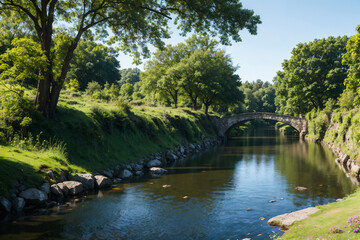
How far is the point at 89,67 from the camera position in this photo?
6731 centimetres

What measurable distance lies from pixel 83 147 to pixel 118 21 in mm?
10267

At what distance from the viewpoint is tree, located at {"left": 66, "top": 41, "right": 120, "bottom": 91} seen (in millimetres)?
66000

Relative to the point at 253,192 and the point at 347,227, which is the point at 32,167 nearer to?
the point at 253,192

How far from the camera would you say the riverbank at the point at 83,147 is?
14242 millimetres

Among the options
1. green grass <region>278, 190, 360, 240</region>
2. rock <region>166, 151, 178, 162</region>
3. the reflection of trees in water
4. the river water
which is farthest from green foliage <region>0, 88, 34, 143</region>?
the reflection of trees in water

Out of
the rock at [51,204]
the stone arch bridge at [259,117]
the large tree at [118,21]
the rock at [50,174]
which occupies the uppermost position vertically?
the large tree at [118,21]

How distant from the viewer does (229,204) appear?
50.4 ft

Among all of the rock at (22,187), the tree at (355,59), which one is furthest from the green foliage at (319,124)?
the rock at (22,187)

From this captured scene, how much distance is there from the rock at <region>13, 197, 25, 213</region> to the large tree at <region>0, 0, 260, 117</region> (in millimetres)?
8870

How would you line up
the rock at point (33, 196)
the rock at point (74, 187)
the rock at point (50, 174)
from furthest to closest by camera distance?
the rock at point (74, 187) → the rock at point (50, 174) → the rock at point (33, 196)

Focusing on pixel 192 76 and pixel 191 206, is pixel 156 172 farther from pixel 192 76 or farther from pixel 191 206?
pixel 192 76

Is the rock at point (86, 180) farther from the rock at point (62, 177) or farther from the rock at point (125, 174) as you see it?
the rock at point (125, 174)

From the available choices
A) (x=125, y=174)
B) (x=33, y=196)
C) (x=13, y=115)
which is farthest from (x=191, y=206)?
(x=13, y=115)

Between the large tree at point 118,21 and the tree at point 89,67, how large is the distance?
42701 mm
